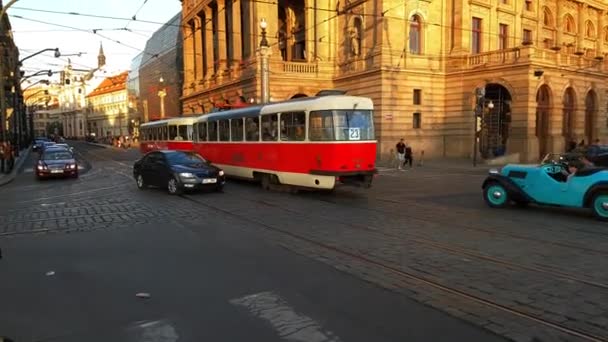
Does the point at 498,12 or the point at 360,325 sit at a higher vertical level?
the point at 498,12

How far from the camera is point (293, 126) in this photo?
1524 centimetres

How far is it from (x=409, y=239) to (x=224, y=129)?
42.1 feet

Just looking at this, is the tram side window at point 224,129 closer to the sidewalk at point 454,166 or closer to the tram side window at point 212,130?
the tram side window at point 212,130

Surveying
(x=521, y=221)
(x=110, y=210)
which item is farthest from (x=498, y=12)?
(x=110, y=210)

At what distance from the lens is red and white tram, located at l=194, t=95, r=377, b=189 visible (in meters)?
14.1

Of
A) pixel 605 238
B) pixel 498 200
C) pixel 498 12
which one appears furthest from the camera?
pixel 498 12

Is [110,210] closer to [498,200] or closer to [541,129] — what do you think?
[498,200]

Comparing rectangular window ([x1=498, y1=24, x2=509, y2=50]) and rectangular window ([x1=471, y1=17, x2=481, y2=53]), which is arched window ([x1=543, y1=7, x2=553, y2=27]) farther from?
rectangular window ([x1=471, y1=17, x2=481, y2=53])

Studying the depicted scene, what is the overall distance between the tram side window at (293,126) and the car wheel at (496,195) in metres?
5.50

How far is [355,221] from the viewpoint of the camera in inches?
411

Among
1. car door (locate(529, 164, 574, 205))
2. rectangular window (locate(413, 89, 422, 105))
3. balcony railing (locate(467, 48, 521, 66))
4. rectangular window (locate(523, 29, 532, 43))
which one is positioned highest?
rectangular window (locate(523, 29, 532, 43))

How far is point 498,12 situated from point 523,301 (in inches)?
1675

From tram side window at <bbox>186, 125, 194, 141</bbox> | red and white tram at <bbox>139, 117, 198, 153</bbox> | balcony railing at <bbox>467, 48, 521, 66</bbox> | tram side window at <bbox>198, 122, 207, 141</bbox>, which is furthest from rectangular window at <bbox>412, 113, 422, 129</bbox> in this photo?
tram side window at <bbox>198, 122, 207, 141</bbox>

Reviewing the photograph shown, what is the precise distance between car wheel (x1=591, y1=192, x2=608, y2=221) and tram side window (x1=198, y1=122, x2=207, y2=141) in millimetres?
15842
